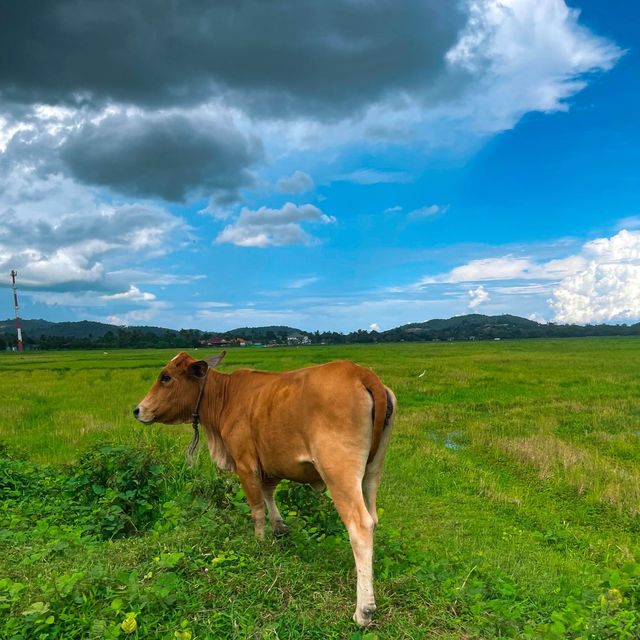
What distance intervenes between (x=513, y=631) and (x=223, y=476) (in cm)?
382

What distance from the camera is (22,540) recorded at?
15.7 feet

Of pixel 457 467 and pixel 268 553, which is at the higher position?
pixel 268 553

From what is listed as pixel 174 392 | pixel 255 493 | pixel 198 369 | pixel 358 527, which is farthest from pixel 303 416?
pixel 174 392

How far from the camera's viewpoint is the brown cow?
362cm

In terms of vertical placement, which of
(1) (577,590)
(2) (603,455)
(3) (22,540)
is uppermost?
(3) (22,540)

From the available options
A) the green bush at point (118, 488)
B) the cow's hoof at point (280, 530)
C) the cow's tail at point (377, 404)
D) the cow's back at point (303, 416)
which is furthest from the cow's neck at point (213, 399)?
the cow's tail at point (377, 404)

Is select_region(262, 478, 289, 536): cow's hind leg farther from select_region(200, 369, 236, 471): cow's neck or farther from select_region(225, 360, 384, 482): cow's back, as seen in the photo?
select_region(200, 369, 236, 471): cow's neck

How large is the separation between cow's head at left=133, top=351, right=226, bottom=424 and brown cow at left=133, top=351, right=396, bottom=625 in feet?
0.03

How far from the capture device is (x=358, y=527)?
3.48 metres

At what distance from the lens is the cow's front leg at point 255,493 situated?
4504 mm

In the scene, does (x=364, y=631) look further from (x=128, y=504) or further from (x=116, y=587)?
(x=128, y=504)

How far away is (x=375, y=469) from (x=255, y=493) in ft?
4.11

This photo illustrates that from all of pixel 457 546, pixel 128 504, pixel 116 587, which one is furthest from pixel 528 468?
pixel 116 587

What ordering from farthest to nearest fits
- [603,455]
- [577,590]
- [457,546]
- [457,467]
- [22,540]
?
[603,455]
[457,467]
[457,546]
[22,540]
[577,590]
